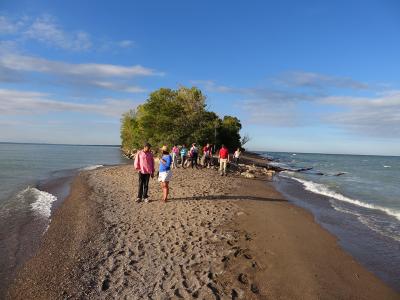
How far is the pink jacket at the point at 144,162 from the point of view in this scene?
1171 centimetres

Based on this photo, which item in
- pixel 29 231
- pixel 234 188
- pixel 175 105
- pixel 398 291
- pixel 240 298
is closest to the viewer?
pixel 240 298

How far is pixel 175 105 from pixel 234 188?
23.3m

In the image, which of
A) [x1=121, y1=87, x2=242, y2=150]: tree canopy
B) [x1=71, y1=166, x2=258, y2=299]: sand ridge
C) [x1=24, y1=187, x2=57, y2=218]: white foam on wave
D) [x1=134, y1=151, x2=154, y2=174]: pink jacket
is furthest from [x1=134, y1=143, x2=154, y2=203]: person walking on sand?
[x1=121, y1=87, x2=242, y2=150]: tree canopy

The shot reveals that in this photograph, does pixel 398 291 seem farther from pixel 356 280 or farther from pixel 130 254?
pixel 130 254

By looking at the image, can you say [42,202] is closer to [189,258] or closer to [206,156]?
[189,258]

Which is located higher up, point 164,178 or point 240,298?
point 164,178

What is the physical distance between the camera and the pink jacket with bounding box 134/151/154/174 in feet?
38.4

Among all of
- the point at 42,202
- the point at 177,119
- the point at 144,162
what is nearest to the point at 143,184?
the point at 144,162

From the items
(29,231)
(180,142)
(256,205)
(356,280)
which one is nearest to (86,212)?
(29,231)

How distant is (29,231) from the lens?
10.4 m

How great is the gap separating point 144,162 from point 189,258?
5168 mm

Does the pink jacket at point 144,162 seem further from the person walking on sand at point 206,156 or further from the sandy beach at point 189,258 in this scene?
the person walking on sand at point 206,156

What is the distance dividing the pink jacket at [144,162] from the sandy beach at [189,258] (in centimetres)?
129

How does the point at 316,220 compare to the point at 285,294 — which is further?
the point at 316,220
